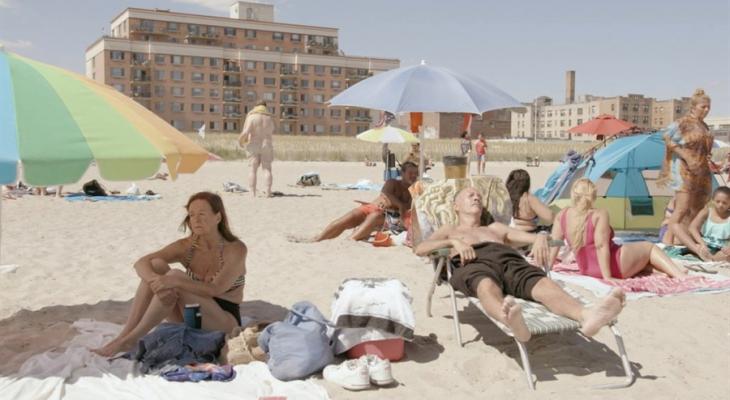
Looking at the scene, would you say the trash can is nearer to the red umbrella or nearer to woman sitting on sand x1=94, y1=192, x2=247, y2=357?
woman sitting on sand x1=94, y1=192, x2=247, y2=357

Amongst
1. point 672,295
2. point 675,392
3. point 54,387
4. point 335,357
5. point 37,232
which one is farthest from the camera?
point 37,232

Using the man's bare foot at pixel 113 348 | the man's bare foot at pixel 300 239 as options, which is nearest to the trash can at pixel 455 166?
the man's bare foot at pixel 300 239

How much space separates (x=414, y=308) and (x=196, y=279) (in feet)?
6.01

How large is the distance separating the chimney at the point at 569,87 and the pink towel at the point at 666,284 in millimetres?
132843

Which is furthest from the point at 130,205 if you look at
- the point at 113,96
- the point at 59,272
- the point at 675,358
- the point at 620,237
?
the point at 675,358

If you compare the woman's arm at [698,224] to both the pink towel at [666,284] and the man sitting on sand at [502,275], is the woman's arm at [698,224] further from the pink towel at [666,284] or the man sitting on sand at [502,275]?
the man sitting on sand at [502,275]

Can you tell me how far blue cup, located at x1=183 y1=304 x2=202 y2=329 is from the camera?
13.5 ft

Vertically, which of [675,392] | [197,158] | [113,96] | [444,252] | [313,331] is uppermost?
[113,96]

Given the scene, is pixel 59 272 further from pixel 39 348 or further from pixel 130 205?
pixel 130 205

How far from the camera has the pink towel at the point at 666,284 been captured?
5.86 metres

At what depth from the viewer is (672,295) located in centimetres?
578

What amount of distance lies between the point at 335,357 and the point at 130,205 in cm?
896

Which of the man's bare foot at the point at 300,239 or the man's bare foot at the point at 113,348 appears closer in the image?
the man's bare foot at the point at 113,348

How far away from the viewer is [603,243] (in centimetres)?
614
